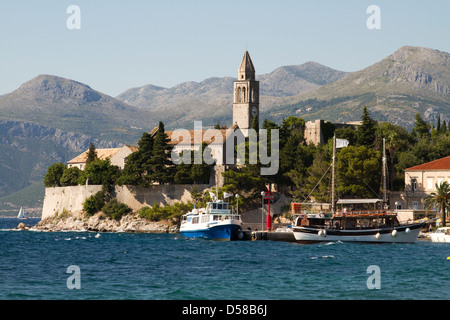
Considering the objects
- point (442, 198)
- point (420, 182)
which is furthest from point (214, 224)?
point (420, 182)

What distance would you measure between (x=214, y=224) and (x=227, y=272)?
3308 cm

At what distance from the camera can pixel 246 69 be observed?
118500 millimetres

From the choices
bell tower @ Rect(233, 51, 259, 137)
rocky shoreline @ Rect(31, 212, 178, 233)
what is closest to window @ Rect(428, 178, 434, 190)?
rocky shoreline @ Rect(31, 212, 178, 233)

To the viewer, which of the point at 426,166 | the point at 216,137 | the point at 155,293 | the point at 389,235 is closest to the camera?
the point at 155,293

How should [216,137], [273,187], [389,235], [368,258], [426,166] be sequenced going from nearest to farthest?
[368,258] → [389,235] → [426,166] → [273,187] → [216,137]

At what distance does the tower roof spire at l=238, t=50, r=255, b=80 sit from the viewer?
118062 mm

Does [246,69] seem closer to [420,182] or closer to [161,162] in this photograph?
[161,162]

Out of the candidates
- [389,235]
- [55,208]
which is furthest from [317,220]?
[55,208]

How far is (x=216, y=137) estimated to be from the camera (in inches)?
3976

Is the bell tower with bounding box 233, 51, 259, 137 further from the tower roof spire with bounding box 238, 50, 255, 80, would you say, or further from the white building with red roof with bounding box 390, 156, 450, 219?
the white building with red roof with bounding box 390, 156, 450, 219

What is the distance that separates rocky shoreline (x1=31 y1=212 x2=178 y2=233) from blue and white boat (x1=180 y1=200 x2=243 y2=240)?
12780mm

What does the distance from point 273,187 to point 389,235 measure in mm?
27686
